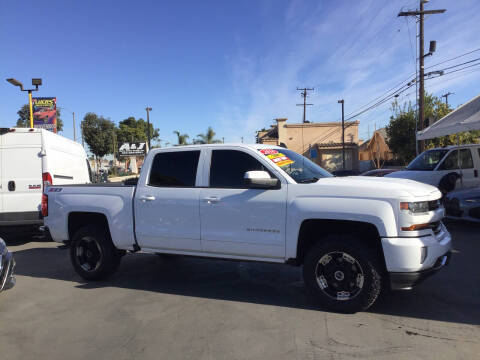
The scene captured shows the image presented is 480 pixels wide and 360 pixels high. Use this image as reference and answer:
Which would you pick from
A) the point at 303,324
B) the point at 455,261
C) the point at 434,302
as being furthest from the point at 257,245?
the point at 455,261

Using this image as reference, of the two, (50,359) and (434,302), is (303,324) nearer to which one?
(434,302)

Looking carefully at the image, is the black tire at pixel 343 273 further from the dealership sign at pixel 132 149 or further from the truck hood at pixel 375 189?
the dealership sign at pixel 132 149

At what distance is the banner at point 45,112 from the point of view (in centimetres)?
1756

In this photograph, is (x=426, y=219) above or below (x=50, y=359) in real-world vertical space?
above

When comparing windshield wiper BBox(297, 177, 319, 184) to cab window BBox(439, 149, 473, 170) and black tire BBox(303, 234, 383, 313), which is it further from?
cab window BBox(439, 149, 473, 170)

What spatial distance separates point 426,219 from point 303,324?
1630mm

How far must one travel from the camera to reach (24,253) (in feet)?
23.9

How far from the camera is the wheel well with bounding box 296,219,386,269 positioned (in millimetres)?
3742

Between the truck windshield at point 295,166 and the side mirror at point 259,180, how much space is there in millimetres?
281

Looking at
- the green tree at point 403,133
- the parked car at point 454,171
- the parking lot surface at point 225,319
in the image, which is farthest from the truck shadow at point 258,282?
the green tree at point 403,133

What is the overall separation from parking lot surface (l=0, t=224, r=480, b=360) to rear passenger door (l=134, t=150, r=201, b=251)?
0.73 meters

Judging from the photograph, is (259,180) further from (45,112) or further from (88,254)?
(45,112)

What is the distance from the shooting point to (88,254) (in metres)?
5.20

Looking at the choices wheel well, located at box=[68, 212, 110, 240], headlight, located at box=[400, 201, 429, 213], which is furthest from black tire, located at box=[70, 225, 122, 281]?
headlight, located at box=[400, 201, 429, 213]
